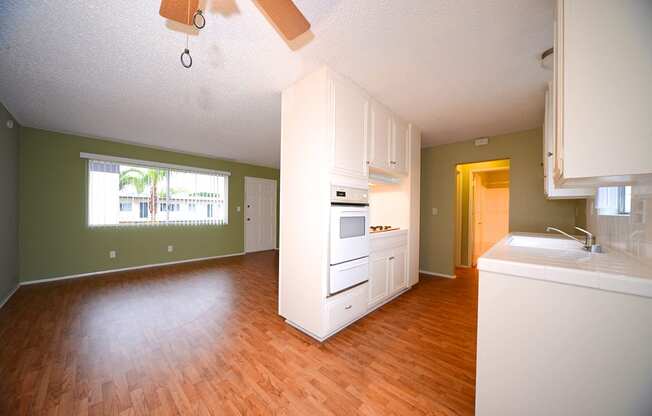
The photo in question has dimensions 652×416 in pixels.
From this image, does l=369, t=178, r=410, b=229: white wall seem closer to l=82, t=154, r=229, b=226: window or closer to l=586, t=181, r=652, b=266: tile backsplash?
l=586, t=181, r=652, b=266: tile backsplash

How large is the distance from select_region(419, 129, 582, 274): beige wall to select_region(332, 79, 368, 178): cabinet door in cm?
245

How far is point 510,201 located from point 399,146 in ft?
7.14

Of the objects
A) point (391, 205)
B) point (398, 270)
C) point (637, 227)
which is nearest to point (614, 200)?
point (637, 227)

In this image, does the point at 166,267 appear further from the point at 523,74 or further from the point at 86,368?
the point at 523,74

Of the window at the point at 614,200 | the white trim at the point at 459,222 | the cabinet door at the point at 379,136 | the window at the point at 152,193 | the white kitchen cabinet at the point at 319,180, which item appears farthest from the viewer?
the white trim at the point at 459,222

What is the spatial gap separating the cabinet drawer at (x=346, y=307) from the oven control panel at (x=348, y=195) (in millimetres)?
884

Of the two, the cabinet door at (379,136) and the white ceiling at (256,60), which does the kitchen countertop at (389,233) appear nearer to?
the cabinet door at (379,136)

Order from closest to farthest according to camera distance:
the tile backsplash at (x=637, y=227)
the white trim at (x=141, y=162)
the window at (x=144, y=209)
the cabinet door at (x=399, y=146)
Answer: the tile backsplash at (x=637, y=227) < the cabinet door at (x=399, y=146) < the white trim at (x=141, y=162) < the window at (x=144, y=209)

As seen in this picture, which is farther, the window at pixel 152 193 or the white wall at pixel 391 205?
the window at pixel 152 193

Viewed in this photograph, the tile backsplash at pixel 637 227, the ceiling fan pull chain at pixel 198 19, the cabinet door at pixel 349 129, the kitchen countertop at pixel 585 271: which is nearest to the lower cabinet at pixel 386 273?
the cabinet door at pixel 349 129

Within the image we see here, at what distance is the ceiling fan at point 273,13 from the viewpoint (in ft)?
3.43

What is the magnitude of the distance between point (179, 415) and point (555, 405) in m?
1.83

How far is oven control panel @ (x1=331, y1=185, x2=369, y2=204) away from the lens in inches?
79.4

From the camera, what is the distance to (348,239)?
7.05ft
